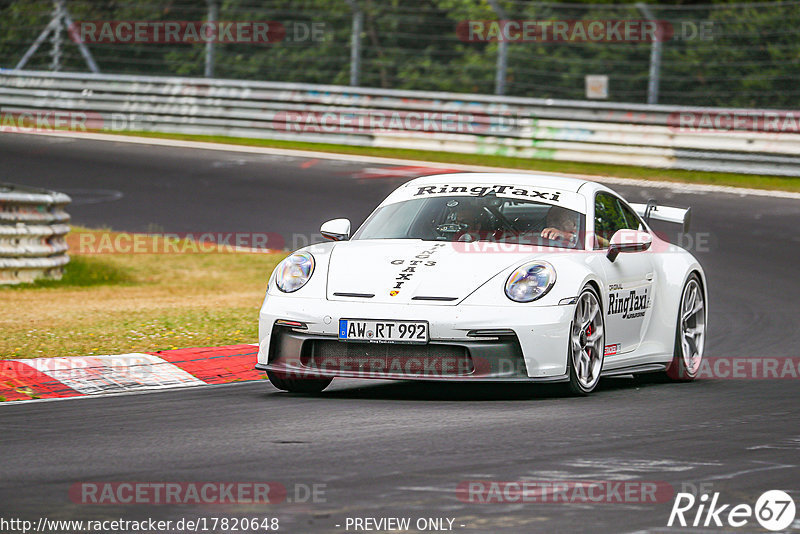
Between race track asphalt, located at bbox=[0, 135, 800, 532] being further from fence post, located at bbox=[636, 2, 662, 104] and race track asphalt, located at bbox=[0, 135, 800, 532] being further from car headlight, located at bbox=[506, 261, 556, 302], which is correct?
fence post, located at bbox=[636, 2, 662, 104]

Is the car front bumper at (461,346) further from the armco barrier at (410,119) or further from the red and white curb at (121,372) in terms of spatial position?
the armco barrier at (410,119)

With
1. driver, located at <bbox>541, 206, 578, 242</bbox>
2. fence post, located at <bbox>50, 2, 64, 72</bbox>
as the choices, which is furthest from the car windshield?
fence post, located at <bbox>50, 2, 64, 72</bbox>

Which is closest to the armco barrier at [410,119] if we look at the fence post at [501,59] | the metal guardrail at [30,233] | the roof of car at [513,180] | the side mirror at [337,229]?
the fence post at [501,59]

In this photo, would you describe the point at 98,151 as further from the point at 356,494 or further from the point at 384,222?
the point at 356,494

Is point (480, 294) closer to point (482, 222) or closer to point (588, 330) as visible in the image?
point (588, 330)

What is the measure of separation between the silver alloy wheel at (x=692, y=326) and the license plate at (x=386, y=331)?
2534 mm

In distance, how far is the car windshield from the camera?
8.40m

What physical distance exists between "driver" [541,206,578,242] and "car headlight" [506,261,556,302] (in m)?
0.70

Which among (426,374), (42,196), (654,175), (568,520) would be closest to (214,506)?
(568,520)

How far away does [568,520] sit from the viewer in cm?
467

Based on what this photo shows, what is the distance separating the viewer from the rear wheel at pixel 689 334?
926 cm

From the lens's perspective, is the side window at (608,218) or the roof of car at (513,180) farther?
the roof of car at (513,180)

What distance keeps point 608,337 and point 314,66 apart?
17.6 m

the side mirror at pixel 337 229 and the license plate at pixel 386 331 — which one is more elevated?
the side mirror at pixel 337 229
